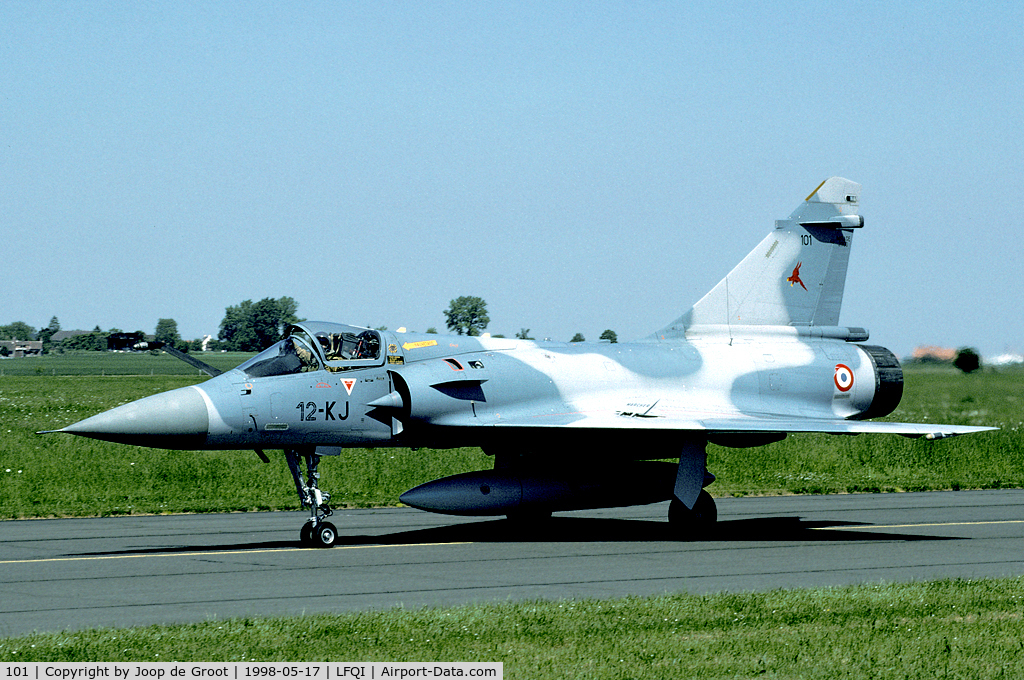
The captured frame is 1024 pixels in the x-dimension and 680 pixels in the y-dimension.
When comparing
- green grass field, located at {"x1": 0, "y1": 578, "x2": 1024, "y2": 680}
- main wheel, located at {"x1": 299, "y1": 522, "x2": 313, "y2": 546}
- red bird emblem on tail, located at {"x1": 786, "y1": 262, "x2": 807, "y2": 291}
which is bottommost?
main wheel, located at {"x1": 299, "y1": 522, "x2": 313, "y2": 546}

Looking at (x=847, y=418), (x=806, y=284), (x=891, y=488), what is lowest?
(x=891, y=488)

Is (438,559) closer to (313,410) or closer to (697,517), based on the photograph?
(313,410)

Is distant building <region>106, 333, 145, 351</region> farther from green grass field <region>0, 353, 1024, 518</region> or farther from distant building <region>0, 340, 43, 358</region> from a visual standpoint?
distant building <region>0, 340, 43, 358</region>

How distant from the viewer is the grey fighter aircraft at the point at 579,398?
15.5 meters

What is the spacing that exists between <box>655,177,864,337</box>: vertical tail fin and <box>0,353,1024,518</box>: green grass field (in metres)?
5.16

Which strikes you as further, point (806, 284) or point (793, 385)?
point (806, 284)

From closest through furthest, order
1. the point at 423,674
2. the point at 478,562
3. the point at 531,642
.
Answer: the point at 423,674 < the point at 531,642 < the point at 478,562

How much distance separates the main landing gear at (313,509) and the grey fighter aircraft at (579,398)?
27mm

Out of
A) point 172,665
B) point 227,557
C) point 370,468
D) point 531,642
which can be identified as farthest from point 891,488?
point 172,665

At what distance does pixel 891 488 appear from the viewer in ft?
82.6

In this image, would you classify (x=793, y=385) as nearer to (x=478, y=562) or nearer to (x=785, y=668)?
(x=478, y=562)

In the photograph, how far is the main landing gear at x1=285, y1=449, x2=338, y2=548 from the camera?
50.5 ft

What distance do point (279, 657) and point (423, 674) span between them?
1079 millimetres

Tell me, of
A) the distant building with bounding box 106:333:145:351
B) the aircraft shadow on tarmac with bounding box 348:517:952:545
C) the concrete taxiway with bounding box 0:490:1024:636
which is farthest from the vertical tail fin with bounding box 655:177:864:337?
the distant building with bounding box 106:333:145:351
